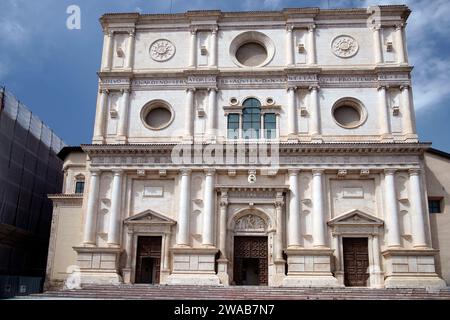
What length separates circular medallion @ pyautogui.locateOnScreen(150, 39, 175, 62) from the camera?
3022 centimetres

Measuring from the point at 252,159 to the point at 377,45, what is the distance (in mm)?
10636

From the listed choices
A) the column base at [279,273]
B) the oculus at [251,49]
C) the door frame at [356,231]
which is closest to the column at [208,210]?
the column base at [279,273]

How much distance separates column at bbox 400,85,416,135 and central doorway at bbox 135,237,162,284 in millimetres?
15511

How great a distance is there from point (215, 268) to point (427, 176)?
44.9 ft

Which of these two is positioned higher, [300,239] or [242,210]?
[242,210]

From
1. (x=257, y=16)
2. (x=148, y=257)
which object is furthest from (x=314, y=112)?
(x=148, y=257)

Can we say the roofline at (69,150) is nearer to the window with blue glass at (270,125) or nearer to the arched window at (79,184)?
the arched window at (79,184)

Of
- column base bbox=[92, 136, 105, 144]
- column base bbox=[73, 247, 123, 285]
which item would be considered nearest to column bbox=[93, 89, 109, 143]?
column base bbox=[92, 136, 105, 144]

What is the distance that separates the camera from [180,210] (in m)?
26.6
